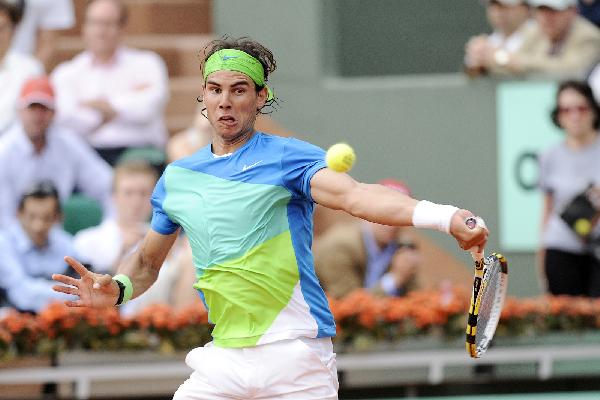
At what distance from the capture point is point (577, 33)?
31.2ft

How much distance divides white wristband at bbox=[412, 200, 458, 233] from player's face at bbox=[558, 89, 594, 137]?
5410mm

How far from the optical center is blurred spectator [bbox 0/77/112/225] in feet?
29.1

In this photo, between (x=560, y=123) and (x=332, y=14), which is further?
(x=332, y=14)

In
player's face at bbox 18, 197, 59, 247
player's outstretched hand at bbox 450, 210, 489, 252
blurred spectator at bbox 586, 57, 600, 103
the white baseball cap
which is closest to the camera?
player's outstretched hand at bbox 450, 210, 489, 252

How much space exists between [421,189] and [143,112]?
7.04 ft

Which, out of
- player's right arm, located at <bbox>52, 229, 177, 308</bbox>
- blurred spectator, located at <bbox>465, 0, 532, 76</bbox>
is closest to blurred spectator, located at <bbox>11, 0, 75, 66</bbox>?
blurred spectator, located at <bbox>465, 0, 532, 76</bbox>

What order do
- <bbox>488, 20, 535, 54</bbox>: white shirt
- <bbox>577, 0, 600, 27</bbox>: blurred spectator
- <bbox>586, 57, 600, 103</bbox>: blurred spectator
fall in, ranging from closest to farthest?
<bbox>586, 57, 600, 103</bbox>: blurred spectator, <bbox>577, 0, 600, 27</bbox>: blurred spectator, <bbox>488, 20, 535, 54</bbox>: white shirt

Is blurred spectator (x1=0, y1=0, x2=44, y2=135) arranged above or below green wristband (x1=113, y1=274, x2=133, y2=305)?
above

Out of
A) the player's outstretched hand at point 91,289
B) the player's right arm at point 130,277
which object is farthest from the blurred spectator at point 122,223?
the player's outstretched hand at point 91,289

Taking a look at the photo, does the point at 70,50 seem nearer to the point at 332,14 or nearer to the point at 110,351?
the point at 332,14

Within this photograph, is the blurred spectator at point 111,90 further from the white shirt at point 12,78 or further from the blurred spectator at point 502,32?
the blurred spectator at point 502,32

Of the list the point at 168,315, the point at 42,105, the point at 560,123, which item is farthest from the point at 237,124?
the point at 560,123

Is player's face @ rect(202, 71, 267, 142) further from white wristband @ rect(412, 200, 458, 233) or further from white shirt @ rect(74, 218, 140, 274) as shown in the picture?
white shirt @ rect(74, 218, 140, 274)

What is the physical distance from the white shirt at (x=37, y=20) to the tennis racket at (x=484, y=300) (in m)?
5.69
